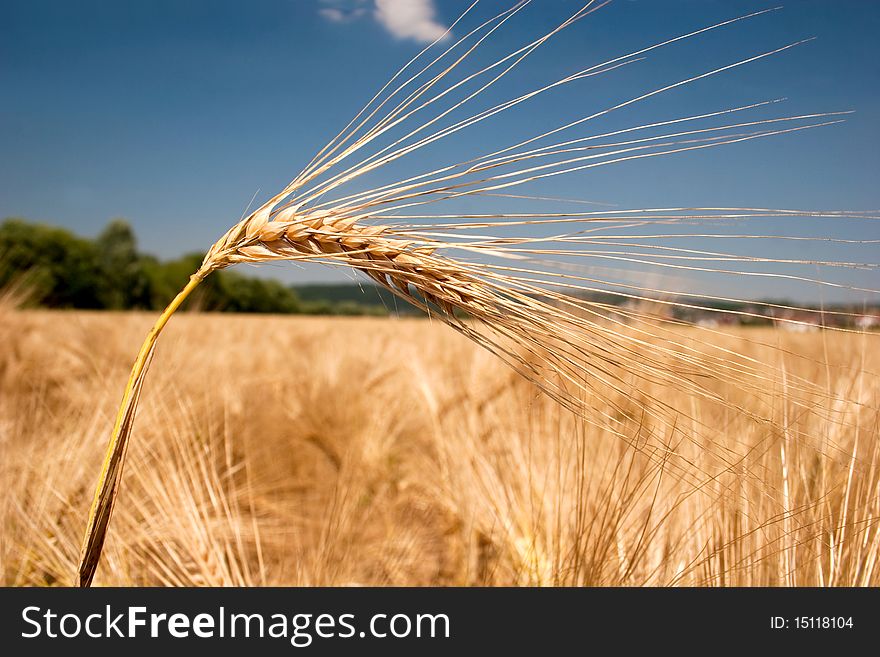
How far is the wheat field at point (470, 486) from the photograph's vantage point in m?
0.99

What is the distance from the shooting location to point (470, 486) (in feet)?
6.09

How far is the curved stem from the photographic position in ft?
2.50

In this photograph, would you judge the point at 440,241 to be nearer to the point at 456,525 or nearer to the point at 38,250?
the point at 456,525

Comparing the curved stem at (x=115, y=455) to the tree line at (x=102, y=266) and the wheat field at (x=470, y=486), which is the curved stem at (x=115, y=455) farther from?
the tree line at (x=102, y=266)

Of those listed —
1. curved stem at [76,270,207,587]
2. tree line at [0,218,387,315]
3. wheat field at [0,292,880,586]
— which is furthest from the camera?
tree line at [0,218,387,315]

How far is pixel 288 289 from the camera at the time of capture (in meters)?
24.9

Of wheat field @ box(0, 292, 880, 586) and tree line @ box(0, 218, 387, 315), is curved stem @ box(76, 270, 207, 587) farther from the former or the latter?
tree line @ box(0, 218, 387, 315)

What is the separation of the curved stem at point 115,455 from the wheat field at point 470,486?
1.33 ft

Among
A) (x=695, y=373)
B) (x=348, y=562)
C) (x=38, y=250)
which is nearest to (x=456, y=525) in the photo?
(x=348, y=562)

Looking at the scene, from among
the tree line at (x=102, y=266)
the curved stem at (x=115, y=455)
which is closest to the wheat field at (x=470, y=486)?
the curved stem at (x=115, y=455)

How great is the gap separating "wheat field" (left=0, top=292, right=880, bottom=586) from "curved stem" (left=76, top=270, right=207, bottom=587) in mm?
404

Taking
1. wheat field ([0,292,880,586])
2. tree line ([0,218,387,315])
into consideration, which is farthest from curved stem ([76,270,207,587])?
tree line ([0,218,387,315])
